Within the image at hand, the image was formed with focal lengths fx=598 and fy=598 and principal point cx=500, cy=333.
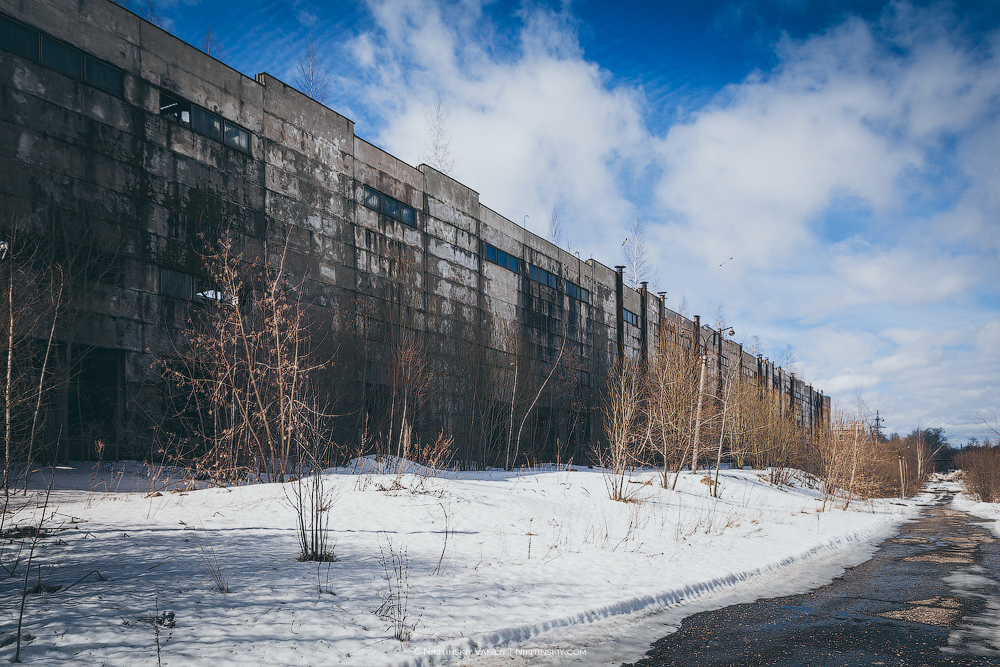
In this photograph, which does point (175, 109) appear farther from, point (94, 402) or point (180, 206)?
point (94, 402)

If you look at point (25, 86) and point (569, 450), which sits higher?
point (25, 86)

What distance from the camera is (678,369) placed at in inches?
1036

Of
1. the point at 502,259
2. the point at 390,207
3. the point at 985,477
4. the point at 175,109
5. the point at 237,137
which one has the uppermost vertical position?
the point at 175,109

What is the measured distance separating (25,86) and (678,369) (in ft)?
81.4

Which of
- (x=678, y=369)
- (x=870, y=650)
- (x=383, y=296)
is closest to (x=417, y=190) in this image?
(x=383, y=296)

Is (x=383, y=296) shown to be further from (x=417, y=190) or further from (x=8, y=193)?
(x=8, y=193)

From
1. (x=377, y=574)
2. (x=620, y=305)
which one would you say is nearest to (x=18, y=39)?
(x=377, y=574)

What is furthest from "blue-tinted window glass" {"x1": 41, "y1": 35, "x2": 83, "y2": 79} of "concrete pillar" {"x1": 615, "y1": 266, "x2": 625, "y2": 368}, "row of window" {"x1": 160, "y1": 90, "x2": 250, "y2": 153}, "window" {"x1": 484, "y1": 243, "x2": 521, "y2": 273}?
"concrete pillar" {"x1": 615, "y1": 266, "x2": 625, "y2": 368}

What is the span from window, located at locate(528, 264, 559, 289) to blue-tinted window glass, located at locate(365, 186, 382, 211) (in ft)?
43.0

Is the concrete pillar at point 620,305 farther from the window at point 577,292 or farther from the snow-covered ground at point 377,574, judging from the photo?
the snow-covered ground at point 377,574

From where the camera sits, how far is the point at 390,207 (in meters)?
28.8

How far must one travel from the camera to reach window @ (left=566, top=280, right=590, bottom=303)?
42.9 m

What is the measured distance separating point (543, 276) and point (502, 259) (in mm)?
4736

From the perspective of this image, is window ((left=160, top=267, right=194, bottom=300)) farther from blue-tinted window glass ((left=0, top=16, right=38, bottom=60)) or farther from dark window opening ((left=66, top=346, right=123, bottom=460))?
blue-tinted window glass ((left=0, top=16, right=38, bottom=60))
